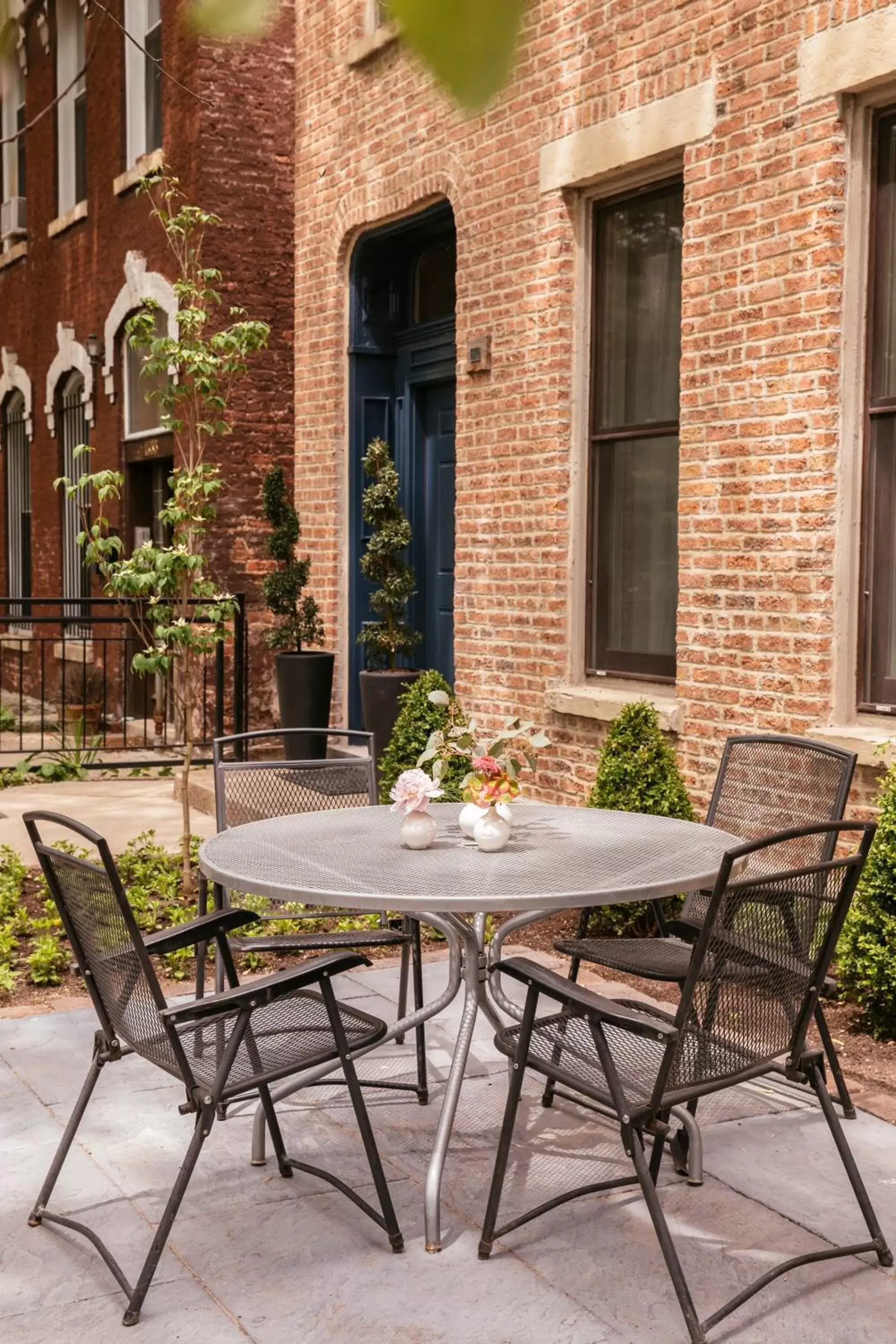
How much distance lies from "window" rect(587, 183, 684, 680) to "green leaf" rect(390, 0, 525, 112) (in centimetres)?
598

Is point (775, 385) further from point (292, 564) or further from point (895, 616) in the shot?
point (292, 564)

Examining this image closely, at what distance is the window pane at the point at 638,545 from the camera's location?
6.90 meters

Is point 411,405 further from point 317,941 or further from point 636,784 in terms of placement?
point 317,941

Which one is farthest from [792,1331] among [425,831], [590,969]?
[590,969]

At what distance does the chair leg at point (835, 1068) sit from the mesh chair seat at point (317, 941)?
4.03 feet

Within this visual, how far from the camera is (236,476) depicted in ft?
34.8

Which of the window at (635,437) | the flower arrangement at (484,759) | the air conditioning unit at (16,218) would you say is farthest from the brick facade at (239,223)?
the flower arrangement at (484,759)

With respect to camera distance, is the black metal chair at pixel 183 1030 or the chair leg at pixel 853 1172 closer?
the black metal chair at pixel 183 1030

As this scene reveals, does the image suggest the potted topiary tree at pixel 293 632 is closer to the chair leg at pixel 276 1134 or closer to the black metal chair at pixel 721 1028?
the chair leg at pixel 276 1134

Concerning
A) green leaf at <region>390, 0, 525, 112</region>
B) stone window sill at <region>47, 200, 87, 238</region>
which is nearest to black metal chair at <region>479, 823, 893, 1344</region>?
green leaf at <region>390, 0, 525, 112</region>

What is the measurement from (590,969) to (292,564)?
15.6 feet

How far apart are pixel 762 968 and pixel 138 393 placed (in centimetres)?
1049

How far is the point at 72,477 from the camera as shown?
47.9 feet

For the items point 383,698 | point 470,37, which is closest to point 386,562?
point 383,698
